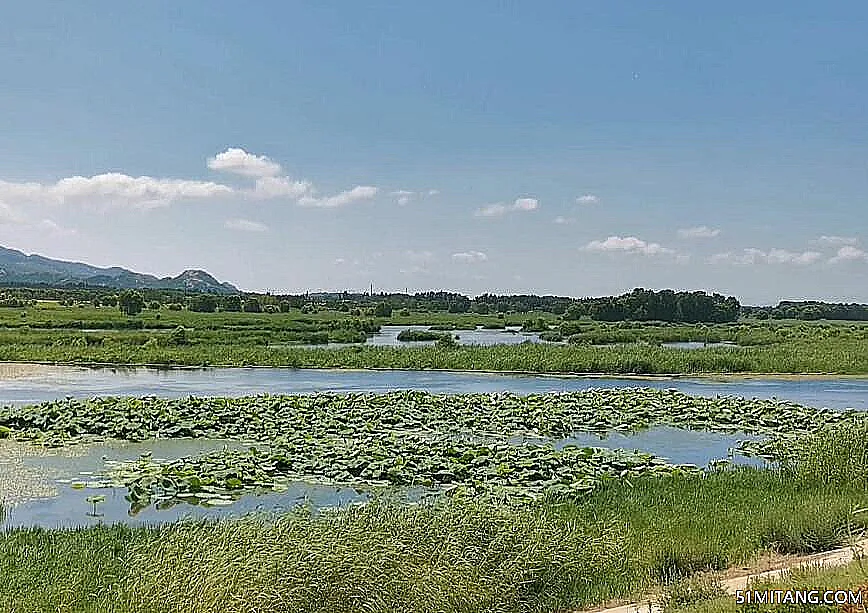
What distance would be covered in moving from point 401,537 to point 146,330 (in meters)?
45.2

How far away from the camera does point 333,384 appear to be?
26734mm

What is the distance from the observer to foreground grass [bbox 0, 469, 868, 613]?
6.04 meters

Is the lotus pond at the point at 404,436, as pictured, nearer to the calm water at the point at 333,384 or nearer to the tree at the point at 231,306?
the calm water at the point at 333,384

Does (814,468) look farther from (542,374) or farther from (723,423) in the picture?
(542,374)

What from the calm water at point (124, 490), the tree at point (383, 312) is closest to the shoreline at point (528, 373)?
the calm water at point (124, 490)

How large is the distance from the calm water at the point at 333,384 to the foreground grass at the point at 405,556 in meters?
14.8

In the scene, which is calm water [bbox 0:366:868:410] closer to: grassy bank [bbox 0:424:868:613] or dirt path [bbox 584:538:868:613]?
grassy bank [bbox 0:424:868:613]

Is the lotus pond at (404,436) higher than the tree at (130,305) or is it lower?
lower

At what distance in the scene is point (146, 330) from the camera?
4925cm

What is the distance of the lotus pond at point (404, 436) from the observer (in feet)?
38.5

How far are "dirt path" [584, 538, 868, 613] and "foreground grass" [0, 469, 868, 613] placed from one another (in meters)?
0.22

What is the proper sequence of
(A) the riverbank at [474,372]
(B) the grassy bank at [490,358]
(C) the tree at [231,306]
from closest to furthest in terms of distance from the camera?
(A) the riverbank at [474,372] < (B) the grassy bank at [490,358] < (C) the tree at [231,306]

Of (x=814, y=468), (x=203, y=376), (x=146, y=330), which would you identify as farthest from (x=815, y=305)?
(x=814, y=468)

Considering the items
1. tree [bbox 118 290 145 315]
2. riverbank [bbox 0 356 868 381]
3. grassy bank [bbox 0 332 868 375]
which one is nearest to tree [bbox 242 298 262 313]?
tree [bbox 118 290 145 315]
